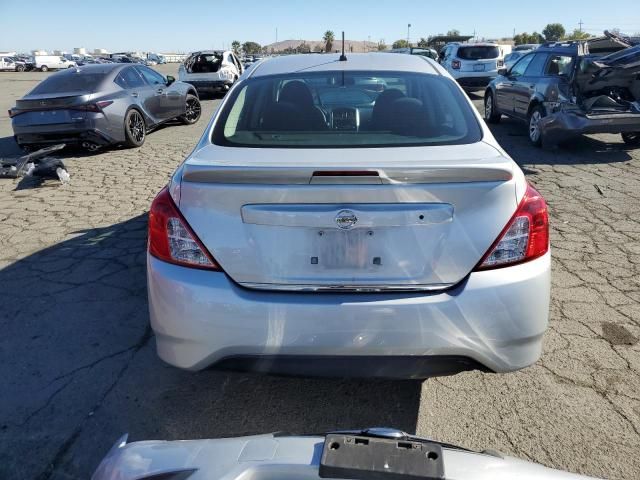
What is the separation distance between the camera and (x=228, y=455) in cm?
138

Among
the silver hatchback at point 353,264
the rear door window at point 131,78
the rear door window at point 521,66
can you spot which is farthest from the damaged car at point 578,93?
the rear door window at point 131,78

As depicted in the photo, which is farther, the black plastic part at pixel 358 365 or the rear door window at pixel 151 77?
the rear door window at pixel 151 77

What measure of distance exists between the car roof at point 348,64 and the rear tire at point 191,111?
29.5 feet

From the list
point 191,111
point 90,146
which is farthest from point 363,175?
point 191,111

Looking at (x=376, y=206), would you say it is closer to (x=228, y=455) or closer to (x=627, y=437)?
(x=228, y=455)

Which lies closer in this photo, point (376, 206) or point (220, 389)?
point (376, 206)

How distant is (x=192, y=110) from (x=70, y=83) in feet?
12.2

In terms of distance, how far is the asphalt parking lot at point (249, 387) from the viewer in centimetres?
238

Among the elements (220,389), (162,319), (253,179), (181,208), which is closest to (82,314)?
(220,389)

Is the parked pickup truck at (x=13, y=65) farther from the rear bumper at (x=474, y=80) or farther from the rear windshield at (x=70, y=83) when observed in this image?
the rear windshield at (x=70, y=83)

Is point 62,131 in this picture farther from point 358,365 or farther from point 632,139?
point 632,139

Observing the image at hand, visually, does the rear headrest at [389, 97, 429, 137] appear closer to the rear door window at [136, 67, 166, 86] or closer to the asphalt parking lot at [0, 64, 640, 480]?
the asphalt parking lot at [0, 64, 640, 480]

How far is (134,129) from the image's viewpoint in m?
9.55

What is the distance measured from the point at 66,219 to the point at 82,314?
244 cm
